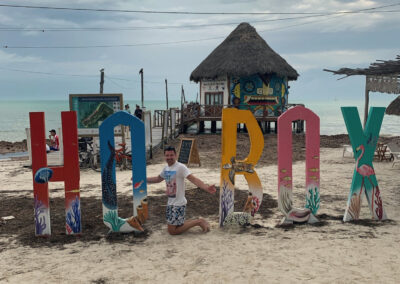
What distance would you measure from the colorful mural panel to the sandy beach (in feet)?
49.5

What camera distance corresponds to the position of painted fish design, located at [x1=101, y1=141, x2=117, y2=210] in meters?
5.65

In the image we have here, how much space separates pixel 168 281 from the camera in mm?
4109

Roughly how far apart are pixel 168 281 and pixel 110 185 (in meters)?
2.06

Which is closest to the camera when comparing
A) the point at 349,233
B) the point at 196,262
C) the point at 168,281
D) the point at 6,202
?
the point at 168,281

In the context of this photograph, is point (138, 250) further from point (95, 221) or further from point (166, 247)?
point (95, 221)

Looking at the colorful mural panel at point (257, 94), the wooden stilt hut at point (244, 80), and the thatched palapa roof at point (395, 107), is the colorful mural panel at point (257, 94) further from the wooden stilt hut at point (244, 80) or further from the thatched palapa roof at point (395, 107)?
the thatched palapa roof at point (395, 107)

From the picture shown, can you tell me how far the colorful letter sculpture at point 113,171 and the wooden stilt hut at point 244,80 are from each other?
1641cm

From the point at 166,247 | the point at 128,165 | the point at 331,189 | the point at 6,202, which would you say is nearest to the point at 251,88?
the point at 128,165

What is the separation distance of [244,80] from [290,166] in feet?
57.1

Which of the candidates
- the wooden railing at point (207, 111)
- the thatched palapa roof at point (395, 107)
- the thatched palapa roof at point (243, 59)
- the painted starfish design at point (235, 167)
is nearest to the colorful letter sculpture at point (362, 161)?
the painted starfish design at point (235, 167)

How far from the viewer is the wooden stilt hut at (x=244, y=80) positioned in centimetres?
2231

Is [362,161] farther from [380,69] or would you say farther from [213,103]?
[213,103]

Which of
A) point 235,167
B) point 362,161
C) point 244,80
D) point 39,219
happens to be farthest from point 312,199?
point 244,80

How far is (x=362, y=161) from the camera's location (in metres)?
6.13
